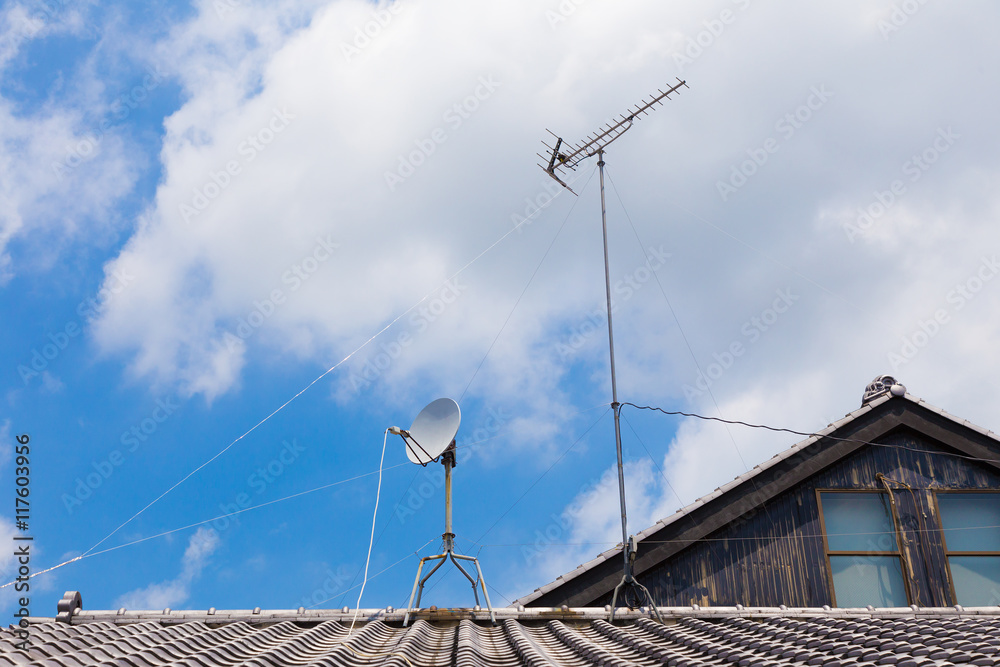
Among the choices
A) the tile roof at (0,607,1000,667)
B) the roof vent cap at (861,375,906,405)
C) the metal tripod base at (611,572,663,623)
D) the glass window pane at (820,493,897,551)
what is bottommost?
the tile roof at (0,607,1000,667)

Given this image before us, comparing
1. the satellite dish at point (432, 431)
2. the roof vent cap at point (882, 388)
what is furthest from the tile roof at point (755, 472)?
the satellite dish at point (432, 431)

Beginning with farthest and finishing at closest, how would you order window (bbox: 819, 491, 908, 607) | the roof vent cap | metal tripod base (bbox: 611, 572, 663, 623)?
the roof vent cap < window (bbox: 819, 491, 908, 607) < metal tripod base (bbox: 611, 572, 663, 623)

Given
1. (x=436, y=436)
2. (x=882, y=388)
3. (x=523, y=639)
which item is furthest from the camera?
(x=882, y=388)

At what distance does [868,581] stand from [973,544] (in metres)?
1.81

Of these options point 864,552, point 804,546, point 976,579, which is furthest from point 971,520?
point 804,546

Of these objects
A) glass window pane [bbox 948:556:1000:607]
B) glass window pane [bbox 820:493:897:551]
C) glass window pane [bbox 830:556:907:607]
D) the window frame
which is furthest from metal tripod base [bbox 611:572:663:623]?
glass window pane [bbox 948:556:1000:607]

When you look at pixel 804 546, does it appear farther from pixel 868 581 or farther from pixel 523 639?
pixel 523 639

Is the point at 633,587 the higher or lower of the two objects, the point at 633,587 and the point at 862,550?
the lower

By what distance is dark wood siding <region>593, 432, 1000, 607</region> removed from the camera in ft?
38.0

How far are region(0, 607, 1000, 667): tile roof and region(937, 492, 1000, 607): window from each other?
312 cm

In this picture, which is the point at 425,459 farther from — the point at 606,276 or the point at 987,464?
the point at 987,464

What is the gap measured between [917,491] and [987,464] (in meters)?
1.40

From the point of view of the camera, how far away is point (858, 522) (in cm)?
1226

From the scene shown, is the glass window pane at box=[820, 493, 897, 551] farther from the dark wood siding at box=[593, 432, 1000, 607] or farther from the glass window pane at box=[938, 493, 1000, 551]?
the glass window pane at box=[938, 493, 1000, 551]
